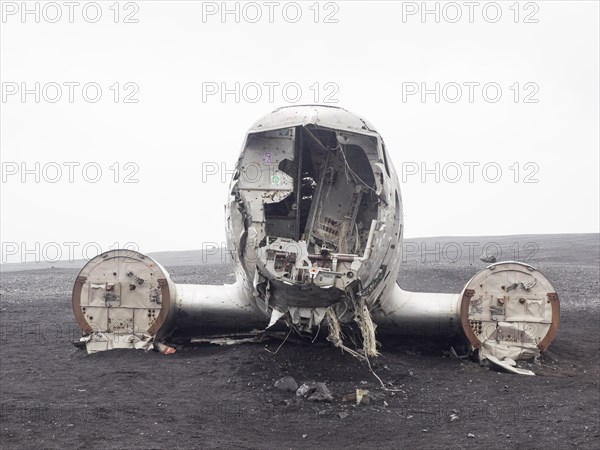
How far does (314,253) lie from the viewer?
10.9 meters

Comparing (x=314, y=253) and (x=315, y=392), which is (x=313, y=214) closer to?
(x=314, y=253)

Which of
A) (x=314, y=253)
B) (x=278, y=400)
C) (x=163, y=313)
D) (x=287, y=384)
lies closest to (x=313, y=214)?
(x=314, y=253)

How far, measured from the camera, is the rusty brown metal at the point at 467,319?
36.8ft

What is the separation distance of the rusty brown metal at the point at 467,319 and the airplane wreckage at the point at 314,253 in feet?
0.05

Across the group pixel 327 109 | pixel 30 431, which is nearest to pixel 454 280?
pixel 327 109

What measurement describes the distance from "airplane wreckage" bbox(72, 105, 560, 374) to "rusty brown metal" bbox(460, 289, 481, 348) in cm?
2

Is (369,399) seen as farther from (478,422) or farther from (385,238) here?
(385,238)

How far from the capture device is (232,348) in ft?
36.9

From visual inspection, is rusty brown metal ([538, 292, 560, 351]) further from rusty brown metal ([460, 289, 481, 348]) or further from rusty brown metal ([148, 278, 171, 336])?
rusty brown metal ([148, 278, 171, 336])

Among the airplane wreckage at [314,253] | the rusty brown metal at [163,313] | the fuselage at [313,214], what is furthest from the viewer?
the rusty brown metal at [163,313]

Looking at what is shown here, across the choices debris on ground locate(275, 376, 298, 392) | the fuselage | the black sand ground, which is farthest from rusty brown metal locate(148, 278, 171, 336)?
debris on ground locate(275, 376, 298, 392)

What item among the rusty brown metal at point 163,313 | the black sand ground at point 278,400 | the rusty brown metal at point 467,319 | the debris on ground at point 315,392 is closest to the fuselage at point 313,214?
the debris on ground at point 315,392

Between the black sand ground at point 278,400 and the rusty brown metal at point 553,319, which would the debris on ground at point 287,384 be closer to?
the black sand ground at point 278,400

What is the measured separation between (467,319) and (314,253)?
2.55 meters
